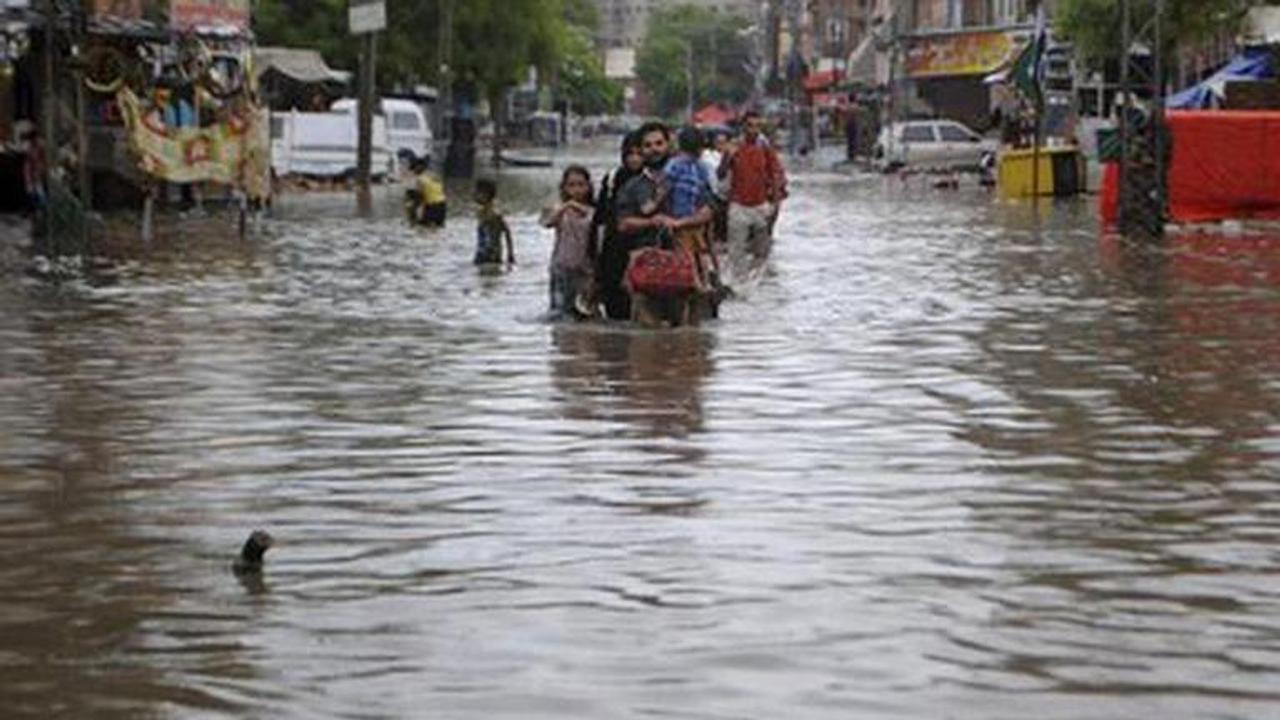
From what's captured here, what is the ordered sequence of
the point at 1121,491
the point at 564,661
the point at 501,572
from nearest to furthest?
the point at 564,661
the point at 501,572
the point at 1121,491

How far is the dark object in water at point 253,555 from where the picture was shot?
9070mm

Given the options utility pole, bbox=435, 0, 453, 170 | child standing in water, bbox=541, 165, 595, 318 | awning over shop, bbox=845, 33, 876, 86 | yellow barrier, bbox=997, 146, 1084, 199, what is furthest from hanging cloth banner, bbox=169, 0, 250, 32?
awning over shop, bbox=845, 33, 876, 86

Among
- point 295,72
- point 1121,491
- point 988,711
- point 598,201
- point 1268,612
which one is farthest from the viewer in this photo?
point 295,72

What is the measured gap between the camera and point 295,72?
60656mm

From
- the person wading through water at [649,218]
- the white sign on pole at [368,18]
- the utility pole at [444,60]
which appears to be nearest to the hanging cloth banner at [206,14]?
the white sign on pole at [368,18]

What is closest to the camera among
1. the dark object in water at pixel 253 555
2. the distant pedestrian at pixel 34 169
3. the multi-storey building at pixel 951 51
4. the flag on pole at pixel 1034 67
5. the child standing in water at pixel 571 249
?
the dark object in water at pixel 253 555

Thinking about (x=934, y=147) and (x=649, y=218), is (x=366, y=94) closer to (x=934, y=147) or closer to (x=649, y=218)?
(x=934, y=147)

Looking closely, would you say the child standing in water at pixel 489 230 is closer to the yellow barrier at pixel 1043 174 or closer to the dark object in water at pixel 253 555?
the dark object in water at pixel 253 555

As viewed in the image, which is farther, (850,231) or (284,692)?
(850,231)

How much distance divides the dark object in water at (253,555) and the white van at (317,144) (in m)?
46.3

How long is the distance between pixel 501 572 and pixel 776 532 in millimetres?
1231

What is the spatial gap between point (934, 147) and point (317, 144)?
61.7ft

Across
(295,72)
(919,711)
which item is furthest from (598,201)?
(295,72)

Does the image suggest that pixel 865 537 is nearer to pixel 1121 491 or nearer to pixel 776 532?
pixel 776 532
